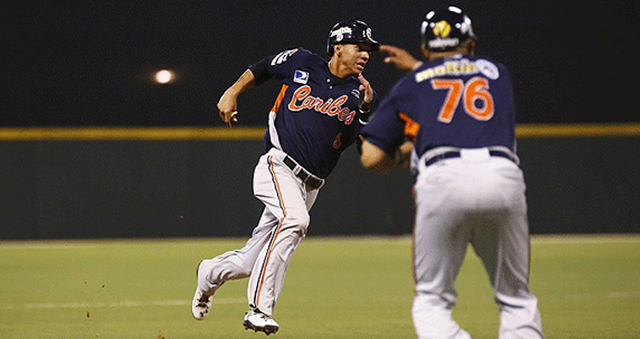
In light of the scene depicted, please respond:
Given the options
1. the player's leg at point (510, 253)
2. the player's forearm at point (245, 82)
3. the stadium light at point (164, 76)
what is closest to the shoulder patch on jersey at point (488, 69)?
the player's leg at point (510, 253)

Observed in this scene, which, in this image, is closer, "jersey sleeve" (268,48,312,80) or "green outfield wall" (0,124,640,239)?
"jersey sleeve" (268,48,312,80)

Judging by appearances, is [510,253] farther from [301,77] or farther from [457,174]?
[301,77]

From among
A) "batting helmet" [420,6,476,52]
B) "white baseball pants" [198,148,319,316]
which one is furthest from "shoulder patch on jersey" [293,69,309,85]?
"batting helmet" [420,6,476,52]

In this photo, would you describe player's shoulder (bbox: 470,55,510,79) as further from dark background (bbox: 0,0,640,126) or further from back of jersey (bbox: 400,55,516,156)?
dark background (bbox: 0,0,640,126)

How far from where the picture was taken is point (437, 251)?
4.18 m

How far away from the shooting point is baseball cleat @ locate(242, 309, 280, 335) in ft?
19.2

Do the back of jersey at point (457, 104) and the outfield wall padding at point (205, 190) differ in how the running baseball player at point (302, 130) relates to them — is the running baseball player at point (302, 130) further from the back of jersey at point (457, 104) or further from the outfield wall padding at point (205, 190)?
the outfield wall padding at point (205, 190)

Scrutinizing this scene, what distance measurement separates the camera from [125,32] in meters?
15.6

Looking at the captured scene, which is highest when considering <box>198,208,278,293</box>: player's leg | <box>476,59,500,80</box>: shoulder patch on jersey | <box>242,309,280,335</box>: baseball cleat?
<box>476,59,500,80</box>: shoulder patch on jersey

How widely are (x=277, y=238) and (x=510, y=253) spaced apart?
7.28ft

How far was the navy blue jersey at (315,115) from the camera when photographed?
6.39 meters

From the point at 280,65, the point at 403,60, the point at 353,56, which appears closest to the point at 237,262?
the point at 280,65

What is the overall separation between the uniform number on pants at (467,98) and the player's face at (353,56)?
2.35 metres

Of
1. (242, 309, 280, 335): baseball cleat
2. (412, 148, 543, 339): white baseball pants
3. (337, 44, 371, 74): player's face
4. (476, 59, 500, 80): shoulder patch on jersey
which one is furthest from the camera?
(337, 44, 371, 74): player's face
